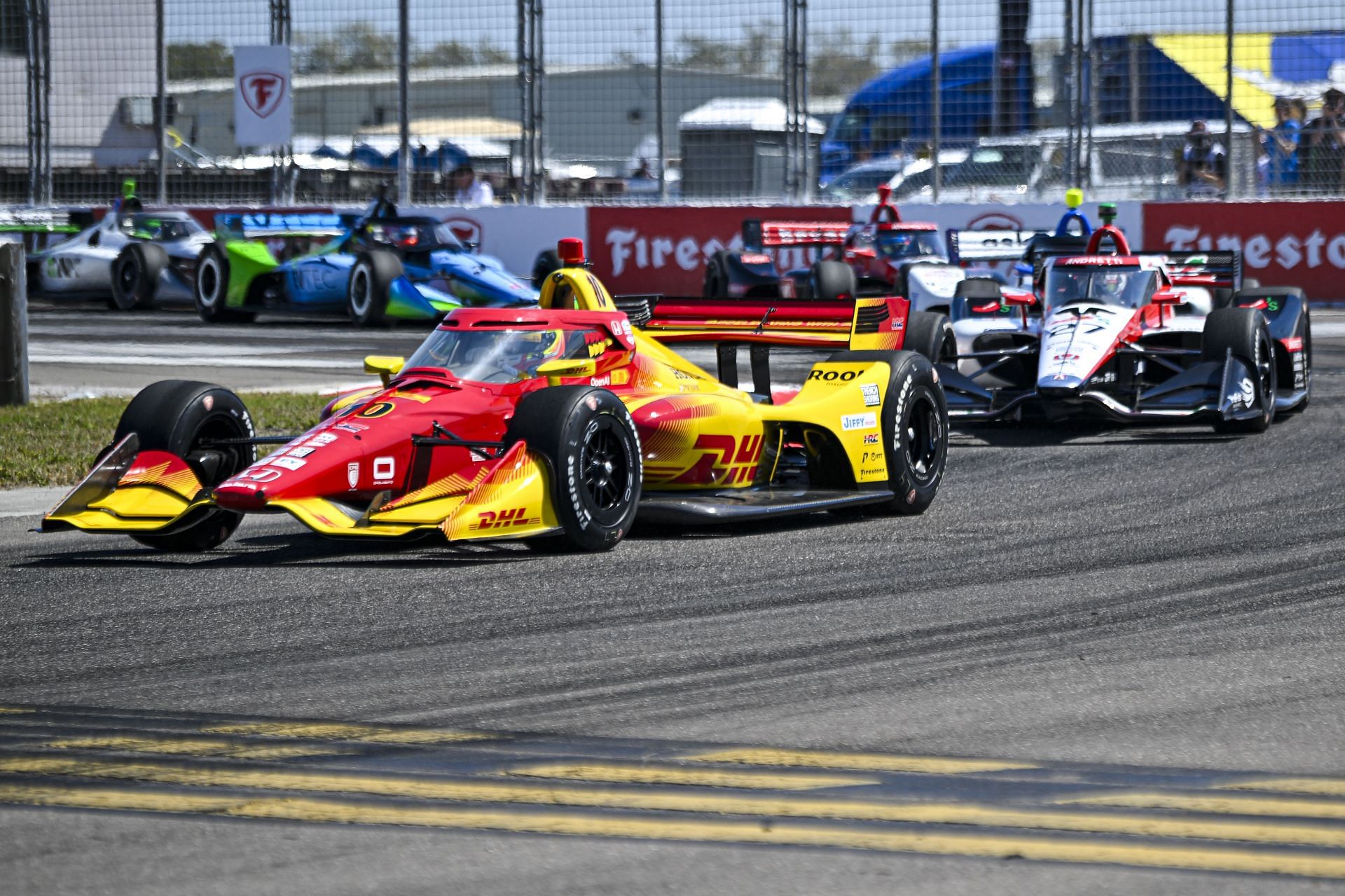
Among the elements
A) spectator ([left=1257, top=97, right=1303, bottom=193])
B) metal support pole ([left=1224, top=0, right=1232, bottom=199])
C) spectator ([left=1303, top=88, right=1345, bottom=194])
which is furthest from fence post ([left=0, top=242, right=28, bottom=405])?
spectator ([left=1303, top=88, right=1345, bottom=194])

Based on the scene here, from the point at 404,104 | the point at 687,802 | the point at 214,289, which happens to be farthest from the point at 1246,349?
the point at 404,104

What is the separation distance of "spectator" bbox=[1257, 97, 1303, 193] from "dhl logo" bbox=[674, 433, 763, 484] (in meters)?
15.7

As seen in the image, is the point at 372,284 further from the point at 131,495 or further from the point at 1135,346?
the point at 131,495

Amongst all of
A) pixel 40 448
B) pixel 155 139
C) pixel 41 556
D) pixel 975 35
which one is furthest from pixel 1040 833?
pixel 155 139

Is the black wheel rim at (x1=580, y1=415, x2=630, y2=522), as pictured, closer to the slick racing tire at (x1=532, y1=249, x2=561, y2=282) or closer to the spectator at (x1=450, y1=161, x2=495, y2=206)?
the slick racing tire at (x1=532, y1=249, x2=561, y2=282)

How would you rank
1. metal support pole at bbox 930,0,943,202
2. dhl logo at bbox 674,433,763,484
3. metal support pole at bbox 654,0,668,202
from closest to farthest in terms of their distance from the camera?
dhl logo at bbox 674,433,763,484 → metal support pole at bbox 930,0,943,202 → metal support pole at bbox 654,0,668,202

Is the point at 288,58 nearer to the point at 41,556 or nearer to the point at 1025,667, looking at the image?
the point at 41,556

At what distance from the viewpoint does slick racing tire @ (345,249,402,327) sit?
71.8 ft

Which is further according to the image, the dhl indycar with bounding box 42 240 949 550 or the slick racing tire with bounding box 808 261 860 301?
the slick racing tire with bounding box 808 261 860 301

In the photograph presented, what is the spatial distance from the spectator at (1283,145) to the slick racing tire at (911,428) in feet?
47.5

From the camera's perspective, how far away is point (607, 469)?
8.30m

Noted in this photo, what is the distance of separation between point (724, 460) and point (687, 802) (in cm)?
472

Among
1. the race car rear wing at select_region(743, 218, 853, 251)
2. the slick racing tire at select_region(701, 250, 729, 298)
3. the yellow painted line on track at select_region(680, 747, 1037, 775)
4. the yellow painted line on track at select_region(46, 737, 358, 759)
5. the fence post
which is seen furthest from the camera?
the slick racing tire at select_region(701, 250, 729, 298)

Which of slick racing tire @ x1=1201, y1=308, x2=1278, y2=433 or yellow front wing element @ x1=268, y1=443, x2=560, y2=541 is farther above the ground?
slick racing tire @ x1=1201, y1=308, x2=1278, y2=433
